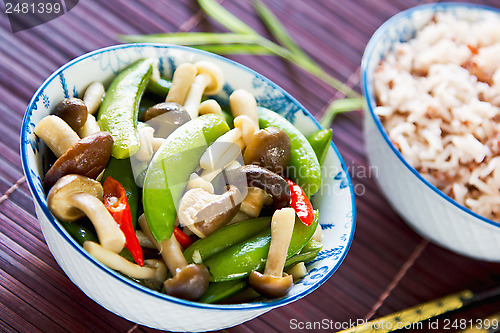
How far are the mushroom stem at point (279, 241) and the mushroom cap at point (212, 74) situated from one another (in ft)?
1.51

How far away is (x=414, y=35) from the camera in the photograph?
5.94 ft

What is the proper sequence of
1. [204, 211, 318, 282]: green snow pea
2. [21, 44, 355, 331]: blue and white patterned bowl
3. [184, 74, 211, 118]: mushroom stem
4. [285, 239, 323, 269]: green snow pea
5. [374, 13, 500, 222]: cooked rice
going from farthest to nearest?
[374, 13, 500, 222]: cooked rice → [184, 74, 211, 118]: mushroom stem → [285, 239, 323, 269]: green snow pea → [204, 211, 318, 282]: green snow pea → [21, 44, 355, 331]: blue and white patterned bowl

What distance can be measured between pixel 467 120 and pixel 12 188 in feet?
4.19

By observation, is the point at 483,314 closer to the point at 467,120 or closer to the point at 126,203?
the point at 467,120

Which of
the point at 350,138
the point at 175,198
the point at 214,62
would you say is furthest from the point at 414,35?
the point at 175,198

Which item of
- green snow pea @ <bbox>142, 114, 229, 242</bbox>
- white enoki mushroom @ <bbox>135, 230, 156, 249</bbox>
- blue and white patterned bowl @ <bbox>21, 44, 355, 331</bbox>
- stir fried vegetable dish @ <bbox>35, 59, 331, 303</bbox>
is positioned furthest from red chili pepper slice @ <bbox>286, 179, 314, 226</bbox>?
white enoki mushroom @ <bbox>135, 230, 156, 249</bbox>

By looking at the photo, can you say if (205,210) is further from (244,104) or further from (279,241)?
(244,104)

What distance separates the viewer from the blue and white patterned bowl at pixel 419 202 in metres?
1.33

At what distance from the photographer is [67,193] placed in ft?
3.19

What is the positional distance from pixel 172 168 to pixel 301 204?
30 cm

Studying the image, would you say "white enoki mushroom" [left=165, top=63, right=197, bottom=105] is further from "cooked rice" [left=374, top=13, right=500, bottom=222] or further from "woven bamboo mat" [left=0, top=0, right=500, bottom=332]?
"cooked rice" [left=374, top=13, right=500, bottom=222]

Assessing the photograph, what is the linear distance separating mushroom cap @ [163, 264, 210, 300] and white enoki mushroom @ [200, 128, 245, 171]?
0.25m

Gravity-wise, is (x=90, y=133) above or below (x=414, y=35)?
A: below

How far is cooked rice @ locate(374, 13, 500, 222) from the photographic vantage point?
4.83ft
